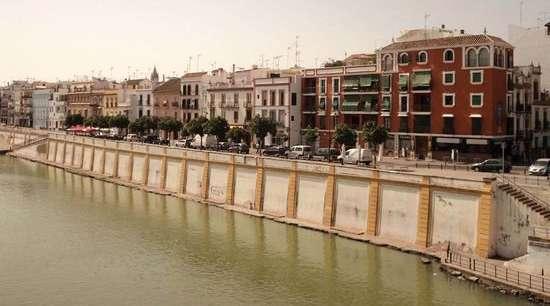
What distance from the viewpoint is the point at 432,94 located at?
240 feet

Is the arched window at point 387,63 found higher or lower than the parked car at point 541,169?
higher

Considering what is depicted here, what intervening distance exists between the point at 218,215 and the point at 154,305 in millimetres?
25194

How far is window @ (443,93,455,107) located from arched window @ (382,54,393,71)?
8665mm

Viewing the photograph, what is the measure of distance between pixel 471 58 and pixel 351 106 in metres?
18.5

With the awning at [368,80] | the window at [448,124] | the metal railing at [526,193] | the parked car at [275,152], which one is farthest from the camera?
the awning at [368,80]

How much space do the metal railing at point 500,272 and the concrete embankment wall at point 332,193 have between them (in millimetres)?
1770

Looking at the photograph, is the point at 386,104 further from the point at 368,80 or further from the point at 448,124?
the point at 448,124

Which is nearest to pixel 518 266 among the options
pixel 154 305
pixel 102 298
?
pixel 154 305

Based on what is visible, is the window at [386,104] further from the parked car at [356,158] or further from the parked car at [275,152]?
the parked car at [356,158]

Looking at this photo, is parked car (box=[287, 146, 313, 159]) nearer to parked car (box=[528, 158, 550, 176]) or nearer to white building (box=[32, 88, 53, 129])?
parked car (box=[528, 158, 550, 176])

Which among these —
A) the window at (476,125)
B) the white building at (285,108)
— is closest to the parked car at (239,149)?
the white building at (285,108)

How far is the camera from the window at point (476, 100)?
68.6 metres

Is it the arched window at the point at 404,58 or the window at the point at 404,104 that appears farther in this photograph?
the window at the point at 404,104

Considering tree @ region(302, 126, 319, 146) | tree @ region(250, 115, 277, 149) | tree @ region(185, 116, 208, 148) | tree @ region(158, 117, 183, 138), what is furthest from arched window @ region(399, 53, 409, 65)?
tree @ region(158, 117, 183, 138)
